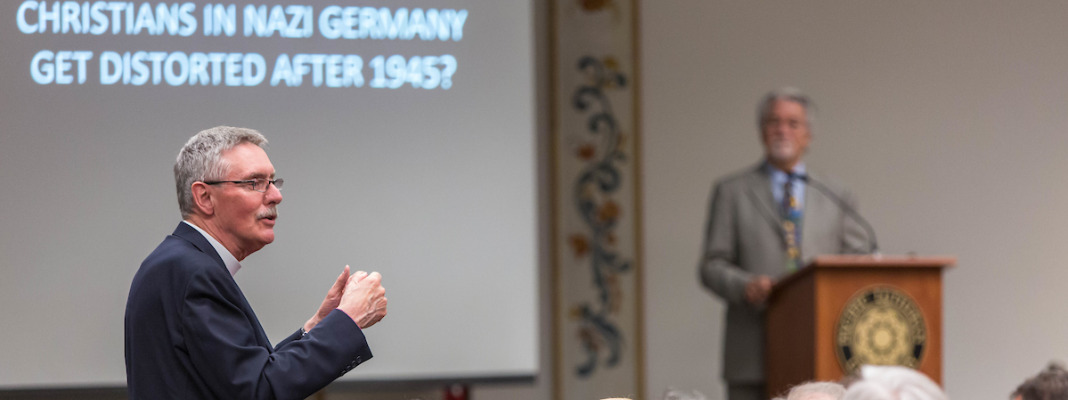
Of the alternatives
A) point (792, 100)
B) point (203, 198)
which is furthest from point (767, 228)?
point (203, 198)

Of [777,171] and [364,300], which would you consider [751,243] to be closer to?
[777,171]

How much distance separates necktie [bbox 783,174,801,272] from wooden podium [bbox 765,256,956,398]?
0.65 metres

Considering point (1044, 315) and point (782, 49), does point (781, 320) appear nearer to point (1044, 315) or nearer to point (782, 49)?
point (782, 49)

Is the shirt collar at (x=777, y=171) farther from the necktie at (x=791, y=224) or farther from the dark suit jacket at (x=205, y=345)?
the dark suit jacket at (x=205, y=345)

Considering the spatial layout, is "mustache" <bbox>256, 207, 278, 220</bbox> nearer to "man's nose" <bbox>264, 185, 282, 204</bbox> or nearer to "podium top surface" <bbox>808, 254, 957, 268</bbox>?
"man's nose" <bbox>264, 185, 282, 204</bbox>

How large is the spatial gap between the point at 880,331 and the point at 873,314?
0.18 feet

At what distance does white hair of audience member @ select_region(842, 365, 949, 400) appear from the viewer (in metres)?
1.71

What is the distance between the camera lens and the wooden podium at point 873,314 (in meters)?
3.60

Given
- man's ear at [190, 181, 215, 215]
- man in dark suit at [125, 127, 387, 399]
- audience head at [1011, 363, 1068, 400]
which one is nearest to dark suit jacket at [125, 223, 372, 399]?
man in dark suit at [125, 127, 387, 399]

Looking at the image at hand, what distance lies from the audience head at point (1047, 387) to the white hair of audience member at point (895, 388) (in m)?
0.53

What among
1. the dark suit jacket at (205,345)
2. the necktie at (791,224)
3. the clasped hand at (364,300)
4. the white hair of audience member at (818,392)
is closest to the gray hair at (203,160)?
the dark suit jacket at (205,345)

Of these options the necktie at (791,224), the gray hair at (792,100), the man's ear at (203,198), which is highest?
the gray hair at (792,100)

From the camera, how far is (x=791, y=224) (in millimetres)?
4387

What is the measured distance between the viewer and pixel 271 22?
4.26m
